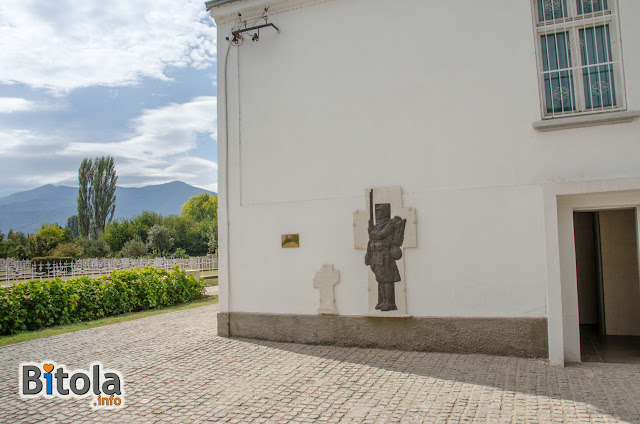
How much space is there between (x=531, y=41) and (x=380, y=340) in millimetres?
5268

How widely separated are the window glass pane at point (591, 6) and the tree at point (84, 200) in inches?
2864

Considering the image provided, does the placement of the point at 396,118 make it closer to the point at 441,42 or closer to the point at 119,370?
the point at 441,42

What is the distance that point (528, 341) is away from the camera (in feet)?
21.7

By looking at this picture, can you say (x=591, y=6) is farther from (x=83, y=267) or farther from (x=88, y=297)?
(x=83, y=267)

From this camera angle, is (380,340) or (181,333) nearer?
(380,340)

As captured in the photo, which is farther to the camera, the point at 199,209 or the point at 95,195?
the point at 199,209

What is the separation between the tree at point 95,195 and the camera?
2729 inches

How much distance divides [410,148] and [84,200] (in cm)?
7328

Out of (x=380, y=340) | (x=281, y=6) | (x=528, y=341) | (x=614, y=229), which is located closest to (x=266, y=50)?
(x=281, y=6)

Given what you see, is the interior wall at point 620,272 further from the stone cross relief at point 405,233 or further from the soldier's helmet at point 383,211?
the soldier's helmet at point 383,211

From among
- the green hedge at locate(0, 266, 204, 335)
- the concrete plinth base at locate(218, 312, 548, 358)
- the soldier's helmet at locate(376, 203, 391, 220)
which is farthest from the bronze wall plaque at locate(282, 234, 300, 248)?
the green hedge at locate(0, 266, 204, 335)

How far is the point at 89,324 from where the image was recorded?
1070 cm

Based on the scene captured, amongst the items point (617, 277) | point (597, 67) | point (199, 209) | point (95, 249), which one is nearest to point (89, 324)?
point (597, 67)

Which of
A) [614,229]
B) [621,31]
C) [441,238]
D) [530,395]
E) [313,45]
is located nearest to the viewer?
[530,395]
